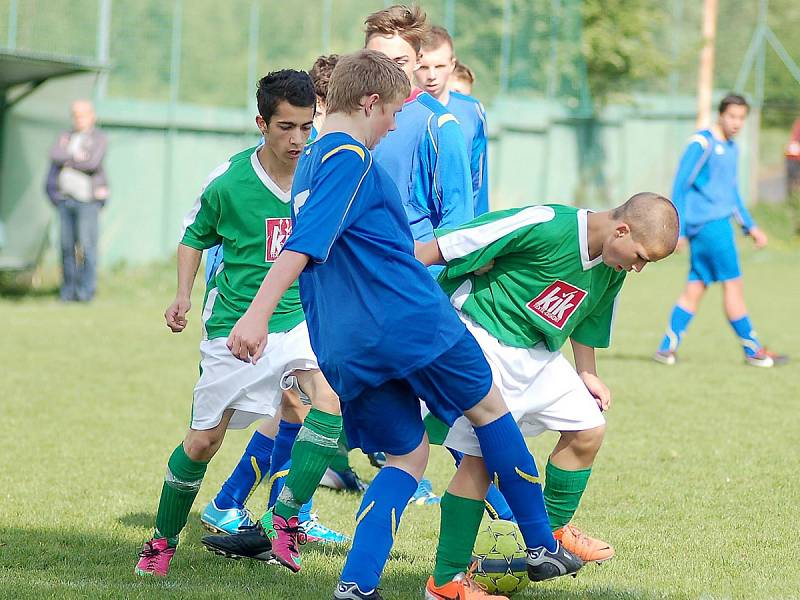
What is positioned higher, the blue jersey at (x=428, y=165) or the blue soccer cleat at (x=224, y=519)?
the blue jersey at (x=428, y=165)

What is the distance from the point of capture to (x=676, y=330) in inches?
410

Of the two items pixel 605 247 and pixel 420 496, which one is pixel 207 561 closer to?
pixel 420 496

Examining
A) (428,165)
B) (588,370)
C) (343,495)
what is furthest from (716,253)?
(588,370)

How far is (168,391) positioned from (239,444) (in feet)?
5.67

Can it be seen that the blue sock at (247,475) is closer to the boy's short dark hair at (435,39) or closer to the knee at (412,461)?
the knee at (412,461)

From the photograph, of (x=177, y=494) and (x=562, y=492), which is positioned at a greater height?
(x=562, y=492)

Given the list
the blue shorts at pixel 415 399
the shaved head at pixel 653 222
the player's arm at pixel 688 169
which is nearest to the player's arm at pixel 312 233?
the blue shorts at pixel 415 399

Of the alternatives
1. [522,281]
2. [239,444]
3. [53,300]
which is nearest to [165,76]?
[53,300]

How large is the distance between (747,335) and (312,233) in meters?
7.39

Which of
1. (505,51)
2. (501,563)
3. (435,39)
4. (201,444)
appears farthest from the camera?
(505,51)

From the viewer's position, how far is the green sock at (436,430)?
422 centimetres

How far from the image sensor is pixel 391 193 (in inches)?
150

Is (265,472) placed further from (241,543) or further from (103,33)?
(103,33)

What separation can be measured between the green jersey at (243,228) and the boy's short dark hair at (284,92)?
227 mm
